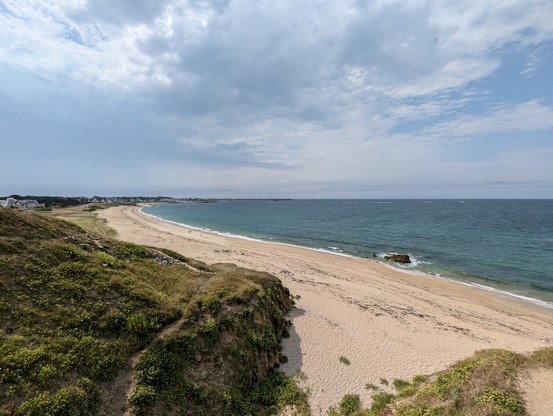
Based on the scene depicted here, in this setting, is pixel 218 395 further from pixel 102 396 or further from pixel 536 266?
pixel 536 266

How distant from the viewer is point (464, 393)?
374 inches

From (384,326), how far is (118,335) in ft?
50.0

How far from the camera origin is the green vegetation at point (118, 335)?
25.4ft

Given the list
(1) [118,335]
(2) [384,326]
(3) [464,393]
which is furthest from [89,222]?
(3) [464,393]

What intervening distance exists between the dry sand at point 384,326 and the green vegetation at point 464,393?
0.65m

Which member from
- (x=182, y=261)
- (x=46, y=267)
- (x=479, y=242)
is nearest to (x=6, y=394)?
(x=46, y=267)

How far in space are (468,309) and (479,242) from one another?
3529cm

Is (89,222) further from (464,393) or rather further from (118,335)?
(464,393)

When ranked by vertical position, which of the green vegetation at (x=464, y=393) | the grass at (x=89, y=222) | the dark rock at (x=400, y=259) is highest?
the grass at (x=89, y=222)

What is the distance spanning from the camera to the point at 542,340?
17188mm

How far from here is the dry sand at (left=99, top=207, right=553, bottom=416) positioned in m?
12.9

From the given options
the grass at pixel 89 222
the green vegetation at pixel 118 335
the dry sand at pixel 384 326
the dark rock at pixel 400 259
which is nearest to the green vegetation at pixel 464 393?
the dry sand at pixel 384 326

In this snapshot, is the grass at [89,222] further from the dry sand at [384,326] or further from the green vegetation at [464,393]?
the green vegetation at [464,393]

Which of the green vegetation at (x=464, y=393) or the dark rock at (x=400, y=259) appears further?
the dark rock at (x=400, y=259)
